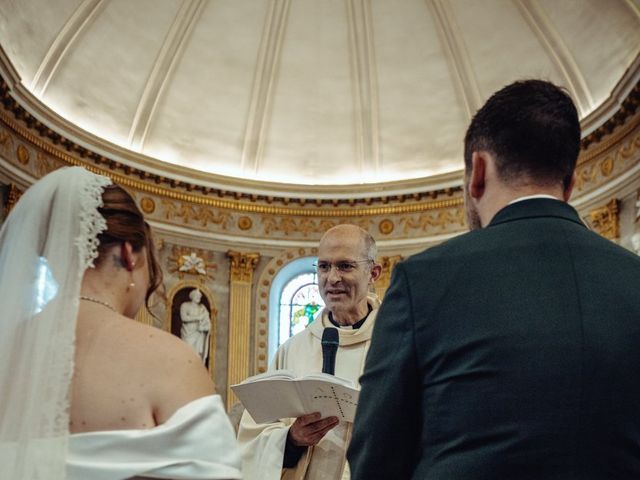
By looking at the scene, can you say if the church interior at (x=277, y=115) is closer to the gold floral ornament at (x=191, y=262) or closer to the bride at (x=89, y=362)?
the gold floral ornament at (x=191, y=262)

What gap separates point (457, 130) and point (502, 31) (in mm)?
2075

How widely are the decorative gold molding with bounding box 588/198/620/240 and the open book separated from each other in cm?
965

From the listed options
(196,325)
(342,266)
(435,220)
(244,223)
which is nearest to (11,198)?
(196,325)

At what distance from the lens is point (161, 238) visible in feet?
48.6

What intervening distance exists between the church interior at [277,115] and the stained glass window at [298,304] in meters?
0.03

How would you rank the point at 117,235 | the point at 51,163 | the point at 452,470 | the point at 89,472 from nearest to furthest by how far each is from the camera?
the point at 452,470 → the point at 89,472 → the point at 117,235 → the point at 51,163

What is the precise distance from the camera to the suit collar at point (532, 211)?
2119 mm

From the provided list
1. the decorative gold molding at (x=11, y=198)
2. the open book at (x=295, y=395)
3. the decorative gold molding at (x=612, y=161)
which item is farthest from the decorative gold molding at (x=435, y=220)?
the open book at (x=295, y=395)

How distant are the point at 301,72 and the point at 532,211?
46.7 ft

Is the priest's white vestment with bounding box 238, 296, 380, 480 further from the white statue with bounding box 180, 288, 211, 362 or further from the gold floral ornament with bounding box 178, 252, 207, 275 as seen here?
the gold floral ornament with bounding box 178, 252, 207, 275

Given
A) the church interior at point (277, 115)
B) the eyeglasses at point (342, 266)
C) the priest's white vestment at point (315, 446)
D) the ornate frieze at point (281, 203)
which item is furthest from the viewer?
the church interior at point (277, 115)

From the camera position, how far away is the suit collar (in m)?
2.12

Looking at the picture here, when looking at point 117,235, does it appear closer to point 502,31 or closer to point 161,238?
point 161,238

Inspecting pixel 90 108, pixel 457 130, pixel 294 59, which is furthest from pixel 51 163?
pixel 457 130
